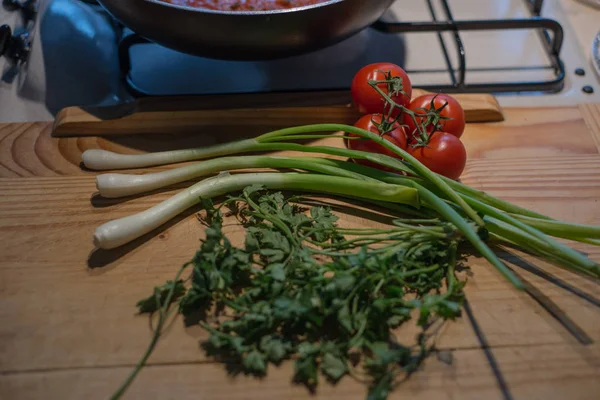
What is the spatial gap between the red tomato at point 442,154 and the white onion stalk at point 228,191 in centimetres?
10

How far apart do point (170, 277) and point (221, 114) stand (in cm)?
42

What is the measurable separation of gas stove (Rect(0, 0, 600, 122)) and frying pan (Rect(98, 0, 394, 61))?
19 cm

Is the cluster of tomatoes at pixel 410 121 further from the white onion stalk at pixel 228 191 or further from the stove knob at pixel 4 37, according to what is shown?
the stove knob at pixel 4 37

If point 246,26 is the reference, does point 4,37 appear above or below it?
below

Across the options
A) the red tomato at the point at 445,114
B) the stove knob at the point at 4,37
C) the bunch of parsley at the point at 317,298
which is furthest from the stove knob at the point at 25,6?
the red tomato at the point at 445,114

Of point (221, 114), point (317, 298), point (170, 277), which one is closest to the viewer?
point (317, 298)

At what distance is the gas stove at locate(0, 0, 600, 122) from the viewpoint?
1.34 meters

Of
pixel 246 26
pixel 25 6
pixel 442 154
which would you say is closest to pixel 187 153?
pixel 246 26

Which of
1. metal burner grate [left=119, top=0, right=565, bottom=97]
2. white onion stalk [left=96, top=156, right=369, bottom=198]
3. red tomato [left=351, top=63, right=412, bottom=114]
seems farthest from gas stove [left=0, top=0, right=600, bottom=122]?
white onion stalk [left=96, top=156, right=369, bottom=198]

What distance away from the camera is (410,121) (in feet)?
3.74

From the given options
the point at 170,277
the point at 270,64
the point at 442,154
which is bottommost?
the point at 170,277

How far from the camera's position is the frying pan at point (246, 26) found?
1023 millimetres

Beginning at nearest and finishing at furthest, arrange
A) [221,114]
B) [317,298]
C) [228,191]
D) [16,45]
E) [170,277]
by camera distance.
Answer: [317,298], [170,277], [228,191], [221,114], [16,45]

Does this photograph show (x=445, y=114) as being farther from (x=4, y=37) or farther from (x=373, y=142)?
(x=4, y=37)
